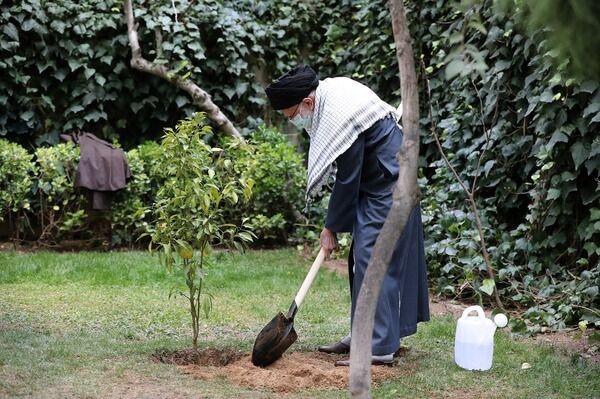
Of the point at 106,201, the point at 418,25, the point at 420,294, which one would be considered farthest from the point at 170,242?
the point at 418,25

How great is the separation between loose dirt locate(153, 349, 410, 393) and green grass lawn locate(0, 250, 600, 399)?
0.30 ft

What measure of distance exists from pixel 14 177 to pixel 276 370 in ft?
15.5

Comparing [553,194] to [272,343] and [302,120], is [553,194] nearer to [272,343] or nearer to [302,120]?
[302,120]

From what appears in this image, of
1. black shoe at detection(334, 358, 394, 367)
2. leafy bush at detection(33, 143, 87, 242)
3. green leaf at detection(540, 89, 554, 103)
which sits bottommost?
black shoe at detection(334, 358, 394, 367)

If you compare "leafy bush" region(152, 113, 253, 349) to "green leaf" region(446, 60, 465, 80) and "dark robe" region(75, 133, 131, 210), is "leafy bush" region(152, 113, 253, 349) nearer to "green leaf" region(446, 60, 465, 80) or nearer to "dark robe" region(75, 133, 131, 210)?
"green leaf" region(446, 60, 465, 80)

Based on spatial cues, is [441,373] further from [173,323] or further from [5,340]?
[5,340]

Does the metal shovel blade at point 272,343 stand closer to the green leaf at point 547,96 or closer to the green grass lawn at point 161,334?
the green grass lawn at point 161,334

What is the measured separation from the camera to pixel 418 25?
8375 mm

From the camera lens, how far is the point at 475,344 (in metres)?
4.50

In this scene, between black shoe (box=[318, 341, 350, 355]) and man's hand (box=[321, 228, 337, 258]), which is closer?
man's hand (box=[321, 228, 337, 258])

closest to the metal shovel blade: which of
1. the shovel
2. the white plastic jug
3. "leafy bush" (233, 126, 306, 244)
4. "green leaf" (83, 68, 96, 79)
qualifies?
the shovel

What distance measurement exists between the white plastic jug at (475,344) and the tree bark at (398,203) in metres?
1.58

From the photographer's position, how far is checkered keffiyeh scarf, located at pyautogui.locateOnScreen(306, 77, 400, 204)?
4535mm

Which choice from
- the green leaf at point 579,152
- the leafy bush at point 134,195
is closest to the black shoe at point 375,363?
the green leaf at point 579,152
